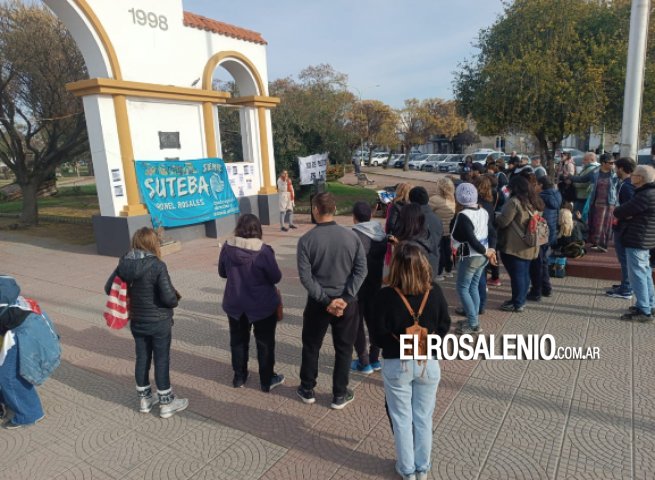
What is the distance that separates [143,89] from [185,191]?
2.33 meters

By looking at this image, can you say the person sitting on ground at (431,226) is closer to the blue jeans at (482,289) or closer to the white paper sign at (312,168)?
the blue jeans at (482,289)

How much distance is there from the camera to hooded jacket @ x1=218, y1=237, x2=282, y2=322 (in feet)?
11.7

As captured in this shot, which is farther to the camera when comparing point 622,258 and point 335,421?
point 622,258

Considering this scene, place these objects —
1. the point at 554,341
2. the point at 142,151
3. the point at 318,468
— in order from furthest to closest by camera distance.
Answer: the point at 142,151, the point at 554,341, the point at 318,468

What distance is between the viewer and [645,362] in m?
4.02

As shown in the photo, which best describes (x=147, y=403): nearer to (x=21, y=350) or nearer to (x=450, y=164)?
(x=21, y=350)

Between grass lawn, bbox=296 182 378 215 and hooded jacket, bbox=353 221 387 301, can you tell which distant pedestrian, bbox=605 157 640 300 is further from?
grass lawn, bbox=296 182 378 215

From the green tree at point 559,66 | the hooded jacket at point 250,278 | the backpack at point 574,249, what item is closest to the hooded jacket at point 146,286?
the hooded jacket at point 250,278

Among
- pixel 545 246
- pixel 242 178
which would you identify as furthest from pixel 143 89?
pixel 545 246

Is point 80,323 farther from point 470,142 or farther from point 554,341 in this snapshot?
point 470,142

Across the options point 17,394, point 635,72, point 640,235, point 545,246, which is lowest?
point 17,394

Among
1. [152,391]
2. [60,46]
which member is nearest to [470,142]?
[60,46]

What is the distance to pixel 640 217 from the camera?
15.6ft

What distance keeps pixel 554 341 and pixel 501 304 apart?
1198 mm
